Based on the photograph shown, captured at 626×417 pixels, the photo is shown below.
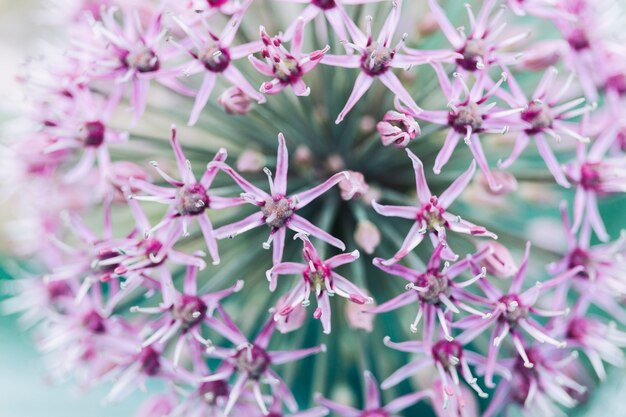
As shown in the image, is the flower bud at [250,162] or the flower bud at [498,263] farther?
the flower bud at [250,162]

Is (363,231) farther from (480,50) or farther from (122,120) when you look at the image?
(122,120)

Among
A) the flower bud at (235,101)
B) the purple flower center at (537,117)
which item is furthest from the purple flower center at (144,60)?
the purple flower center at (537,117)

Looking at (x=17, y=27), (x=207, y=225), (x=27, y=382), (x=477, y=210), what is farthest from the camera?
(x=17, y=27)

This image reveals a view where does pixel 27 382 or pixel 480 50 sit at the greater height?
pixel 480 50

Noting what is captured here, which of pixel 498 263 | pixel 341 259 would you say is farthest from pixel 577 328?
pixel 341 259

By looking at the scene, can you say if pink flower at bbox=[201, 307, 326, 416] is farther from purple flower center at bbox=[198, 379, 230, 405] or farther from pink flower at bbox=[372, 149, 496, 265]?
pink flower at bbox=[372, 149, 496, 265]

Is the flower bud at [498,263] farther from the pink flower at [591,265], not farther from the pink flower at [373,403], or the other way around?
the pink flower at [373,403]

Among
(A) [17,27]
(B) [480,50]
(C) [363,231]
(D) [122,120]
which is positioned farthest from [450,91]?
(A) [17,27]
